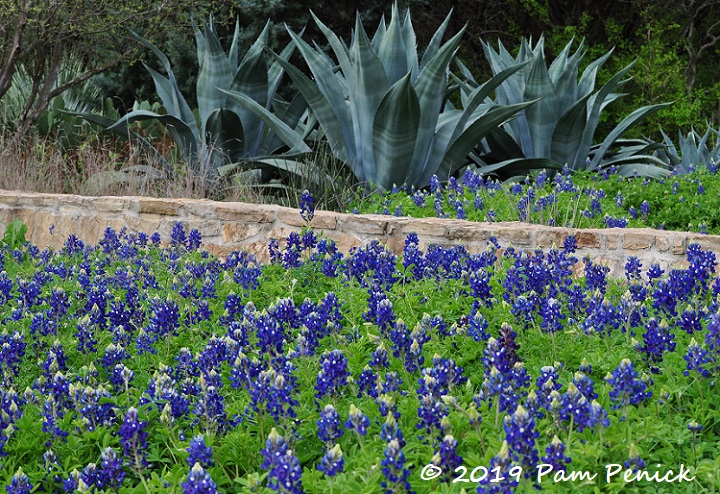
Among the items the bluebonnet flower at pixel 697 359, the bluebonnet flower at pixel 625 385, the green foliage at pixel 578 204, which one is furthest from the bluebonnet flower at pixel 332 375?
the green foliage at pixel 578 204

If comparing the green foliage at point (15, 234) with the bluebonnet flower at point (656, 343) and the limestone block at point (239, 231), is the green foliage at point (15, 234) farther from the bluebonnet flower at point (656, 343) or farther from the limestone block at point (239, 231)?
the bluebonnet flower at point (656, 343)

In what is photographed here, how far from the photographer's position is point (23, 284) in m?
4.27

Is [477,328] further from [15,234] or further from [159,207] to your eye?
[15,234]

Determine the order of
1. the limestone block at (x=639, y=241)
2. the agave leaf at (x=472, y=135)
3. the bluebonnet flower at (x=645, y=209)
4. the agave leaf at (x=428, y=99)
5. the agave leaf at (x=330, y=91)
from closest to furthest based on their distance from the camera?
the limestone block at (x=639, y=241)
the bluebonnet flower at (x=645, y=209)
the agave leaf at (x=472, y=135)
the agave leaf at (x=428, y=99)
the agave leaf at (x=330, y=91)

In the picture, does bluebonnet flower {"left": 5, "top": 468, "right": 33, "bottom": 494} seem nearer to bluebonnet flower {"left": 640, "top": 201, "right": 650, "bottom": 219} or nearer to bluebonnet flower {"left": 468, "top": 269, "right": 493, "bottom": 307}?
bluebonnet flower {"left": 468, "top": 269, "right": 493, "bottom": 307}

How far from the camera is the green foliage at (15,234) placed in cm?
733


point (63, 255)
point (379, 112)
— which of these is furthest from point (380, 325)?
point (379, 112)

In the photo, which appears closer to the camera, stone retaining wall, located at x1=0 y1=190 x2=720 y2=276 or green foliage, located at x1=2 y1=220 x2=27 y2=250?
stone retaining wall, located at x1=0 y1=190 x2=720 y2=276

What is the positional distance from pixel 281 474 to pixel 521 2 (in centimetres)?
1723

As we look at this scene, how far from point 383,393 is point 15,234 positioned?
571 cm

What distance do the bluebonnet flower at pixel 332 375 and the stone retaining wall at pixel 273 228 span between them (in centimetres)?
277

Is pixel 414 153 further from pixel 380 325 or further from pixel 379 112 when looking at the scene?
pixel 380 325

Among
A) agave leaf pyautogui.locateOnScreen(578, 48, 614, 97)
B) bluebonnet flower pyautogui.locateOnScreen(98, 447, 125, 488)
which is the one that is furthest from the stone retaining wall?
agave leaf pyautogui.locateOnScreen(578, 48, 614, 97)

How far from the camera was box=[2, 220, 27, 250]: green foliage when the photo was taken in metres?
7.33
